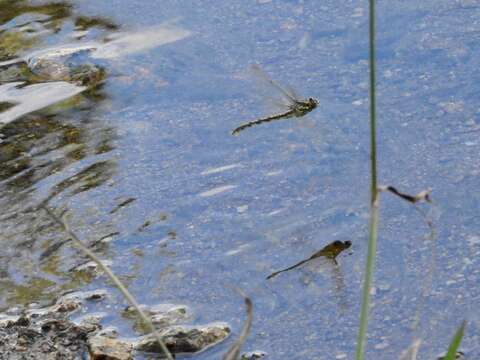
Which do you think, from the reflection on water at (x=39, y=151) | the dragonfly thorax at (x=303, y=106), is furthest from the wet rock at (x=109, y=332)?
the dragonfly thorax at (x=303, y=106)

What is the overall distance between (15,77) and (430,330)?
104 inches

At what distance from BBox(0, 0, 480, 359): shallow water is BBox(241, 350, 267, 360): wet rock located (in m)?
0.02

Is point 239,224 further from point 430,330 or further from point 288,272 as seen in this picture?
point 430,330

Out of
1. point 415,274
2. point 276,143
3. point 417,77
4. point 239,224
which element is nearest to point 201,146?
point 276,143

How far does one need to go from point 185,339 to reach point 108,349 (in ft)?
0.68

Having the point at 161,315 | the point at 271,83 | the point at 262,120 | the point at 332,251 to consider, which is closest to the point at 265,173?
the point at 262,120

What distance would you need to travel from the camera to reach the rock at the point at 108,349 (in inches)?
110

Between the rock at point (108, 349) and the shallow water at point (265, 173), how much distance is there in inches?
6.7

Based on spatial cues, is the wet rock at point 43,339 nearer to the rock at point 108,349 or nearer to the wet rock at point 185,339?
the rock at point 108,349

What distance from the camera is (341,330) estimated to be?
112 inches

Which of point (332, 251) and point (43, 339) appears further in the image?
point (332, 251)

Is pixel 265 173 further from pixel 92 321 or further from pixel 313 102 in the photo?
pixel 92 321

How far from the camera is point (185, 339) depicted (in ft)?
9.25

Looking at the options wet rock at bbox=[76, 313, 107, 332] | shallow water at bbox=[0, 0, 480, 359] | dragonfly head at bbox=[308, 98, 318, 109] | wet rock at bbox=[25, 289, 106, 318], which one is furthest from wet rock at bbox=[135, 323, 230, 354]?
dragonfly head at bbox=[308, 98, 318, 109]
